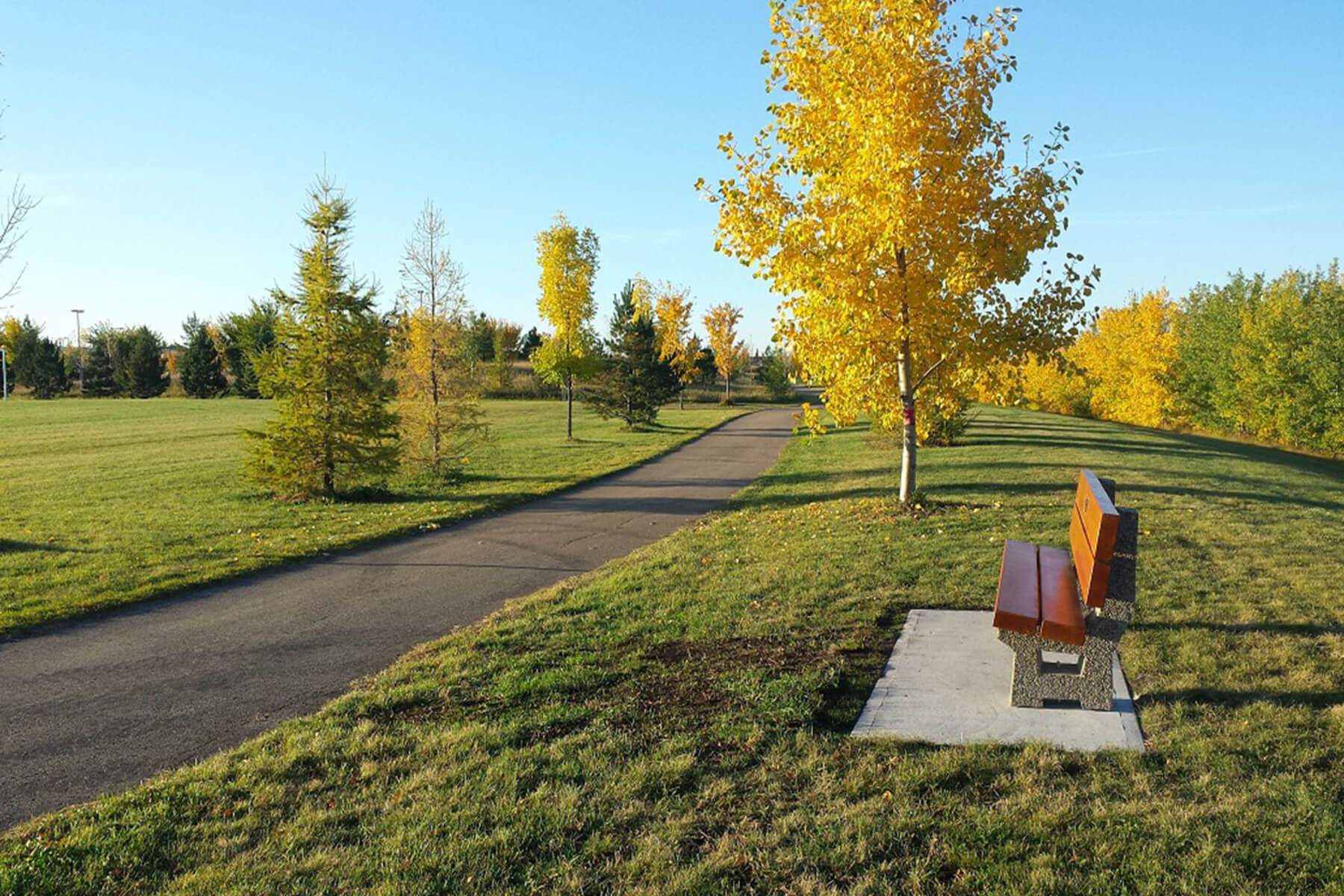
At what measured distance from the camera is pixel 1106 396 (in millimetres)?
49906

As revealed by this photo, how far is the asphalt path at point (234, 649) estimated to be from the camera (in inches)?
177

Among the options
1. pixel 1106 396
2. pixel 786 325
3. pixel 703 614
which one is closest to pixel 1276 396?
pixel 1106 396

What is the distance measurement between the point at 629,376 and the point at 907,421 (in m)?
21.8

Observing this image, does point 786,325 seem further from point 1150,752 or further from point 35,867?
point 35,867

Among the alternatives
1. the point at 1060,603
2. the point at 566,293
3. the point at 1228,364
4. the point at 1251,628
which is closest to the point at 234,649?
the point at 1060,603

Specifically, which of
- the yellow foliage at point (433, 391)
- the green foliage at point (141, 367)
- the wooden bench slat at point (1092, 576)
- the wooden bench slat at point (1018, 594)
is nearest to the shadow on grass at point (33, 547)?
the yellow foliage at point (433, 391)

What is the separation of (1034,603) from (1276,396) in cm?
4257

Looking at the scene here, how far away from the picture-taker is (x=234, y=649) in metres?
6.42

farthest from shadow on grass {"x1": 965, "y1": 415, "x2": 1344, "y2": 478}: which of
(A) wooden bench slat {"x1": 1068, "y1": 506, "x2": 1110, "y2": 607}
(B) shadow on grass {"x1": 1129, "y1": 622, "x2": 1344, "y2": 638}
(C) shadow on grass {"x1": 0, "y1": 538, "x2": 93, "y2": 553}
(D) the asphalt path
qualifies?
(C) shadow on grass {"x1": 0, "y1": 538, "x2": 93, "y2": 553}

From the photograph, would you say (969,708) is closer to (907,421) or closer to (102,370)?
(907,421)

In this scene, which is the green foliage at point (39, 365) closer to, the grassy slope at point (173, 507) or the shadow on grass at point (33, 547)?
the grassy slope at point (173, 507)

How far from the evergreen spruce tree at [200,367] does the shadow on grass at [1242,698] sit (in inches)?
2647

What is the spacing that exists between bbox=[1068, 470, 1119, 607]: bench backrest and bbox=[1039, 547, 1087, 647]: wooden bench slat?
9 centimetres

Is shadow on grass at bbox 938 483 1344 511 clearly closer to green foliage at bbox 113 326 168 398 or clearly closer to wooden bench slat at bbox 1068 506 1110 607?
wooden bench slat at bbox 1068 506 1110 607
